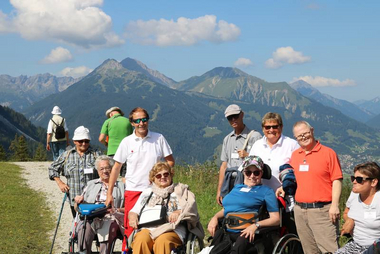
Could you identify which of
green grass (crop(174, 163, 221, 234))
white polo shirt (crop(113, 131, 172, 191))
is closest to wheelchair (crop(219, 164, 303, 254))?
white polo shirt (crop(113, 131, 172, 191))

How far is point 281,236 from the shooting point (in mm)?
5012

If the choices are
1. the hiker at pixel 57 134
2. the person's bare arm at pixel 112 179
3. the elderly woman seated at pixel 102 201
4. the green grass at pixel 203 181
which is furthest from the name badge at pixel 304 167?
the hiker at pixel 57 134

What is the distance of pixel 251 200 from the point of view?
4.84m

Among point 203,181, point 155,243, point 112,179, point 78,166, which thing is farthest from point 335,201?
point 203,181

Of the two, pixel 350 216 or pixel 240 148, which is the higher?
pixel 240 148

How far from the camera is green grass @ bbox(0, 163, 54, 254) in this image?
761 centimetres

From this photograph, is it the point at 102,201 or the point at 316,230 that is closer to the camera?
the point at 316,230

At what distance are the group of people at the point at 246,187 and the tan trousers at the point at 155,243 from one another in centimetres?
1

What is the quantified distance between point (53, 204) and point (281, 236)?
27.5 ft

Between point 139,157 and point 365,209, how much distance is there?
2670mm

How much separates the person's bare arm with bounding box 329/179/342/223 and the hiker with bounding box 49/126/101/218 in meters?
3.30

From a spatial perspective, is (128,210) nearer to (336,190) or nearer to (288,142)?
(288,142)

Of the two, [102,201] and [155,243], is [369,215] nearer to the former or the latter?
[155,243]

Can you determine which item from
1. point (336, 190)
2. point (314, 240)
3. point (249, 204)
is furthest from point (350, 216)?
point (249, 204)
